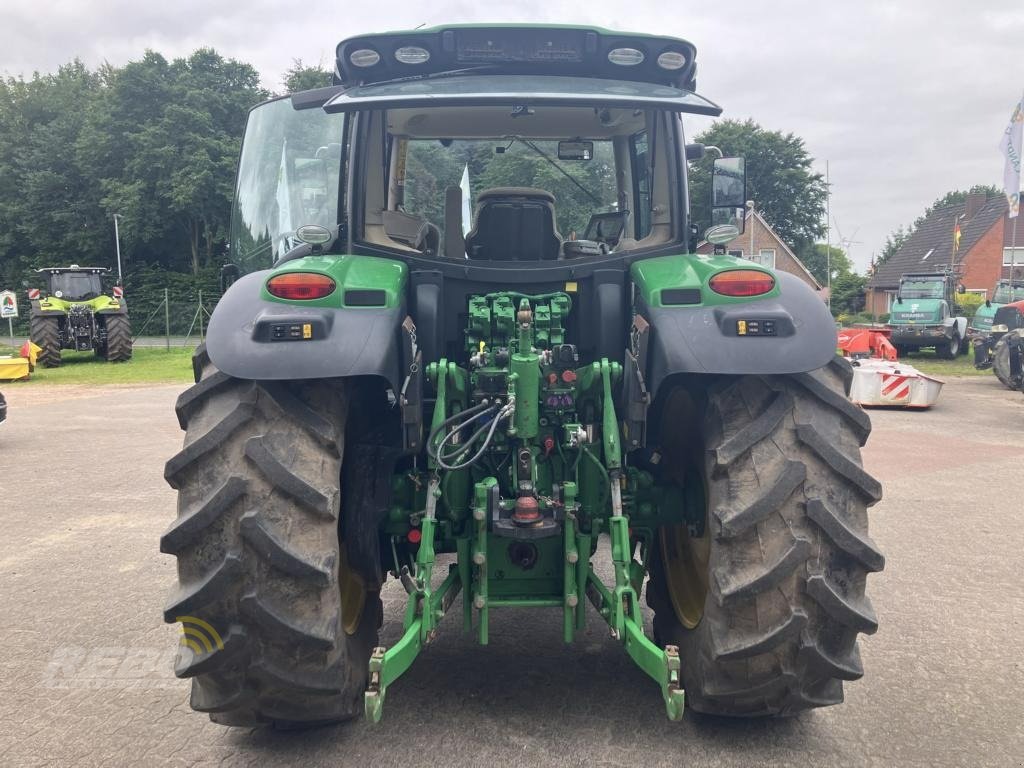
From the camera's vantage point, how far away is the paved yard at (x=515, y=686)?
2820 mm

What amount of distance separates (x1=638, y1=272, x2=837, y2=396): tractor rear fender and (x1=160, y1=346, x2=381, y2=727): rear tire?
1.16 metres

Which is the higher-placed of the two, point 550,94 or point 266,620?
point 550,94

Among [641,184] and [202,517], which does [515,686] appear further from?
[641,184]

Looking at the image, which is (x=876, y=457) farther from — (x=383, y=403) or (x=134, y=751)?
(x=134, y=751)

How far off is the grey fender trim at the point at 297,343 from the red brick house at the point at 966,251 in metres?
44.0

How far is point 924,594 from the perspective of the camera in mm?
4523

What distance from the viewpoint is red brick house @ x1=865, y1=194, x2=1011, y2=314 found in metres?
45.3

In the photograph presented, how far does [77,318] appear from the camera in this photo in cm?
2066

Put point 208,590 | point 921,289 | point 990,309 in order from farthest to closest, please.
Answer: point 921,289 → point 990,309 → point 208,590

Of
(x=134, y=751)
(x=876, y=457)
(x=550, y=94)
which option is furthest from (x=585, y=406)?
(x=876, y=457)

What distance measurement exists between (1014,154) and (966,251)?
2773 centimetres

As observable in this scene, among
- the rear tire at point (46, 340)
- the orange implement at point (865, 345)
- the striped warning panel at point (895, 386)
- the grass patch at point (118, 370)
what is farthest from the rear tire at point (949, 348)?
the rear tire at point (46, 340)

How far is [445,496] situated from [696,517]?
39.1 inches

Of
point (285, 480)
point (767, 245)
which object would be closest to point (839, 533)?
point (285, 480)
